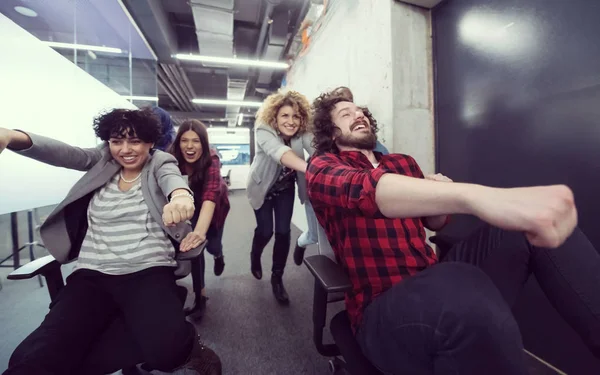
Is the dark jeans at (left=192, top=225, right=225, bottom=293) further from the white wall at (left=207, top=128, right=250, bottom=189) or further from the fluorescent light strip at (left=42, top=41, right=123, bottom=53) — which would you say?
the white wall at (left=207, top=128, right=250, bottom=189)

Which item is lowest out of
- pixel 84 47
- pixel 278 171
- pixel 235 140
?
pixel 278 171

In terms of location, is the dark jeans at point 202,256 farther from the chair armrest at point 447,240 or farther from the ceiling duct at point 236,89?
the ceiling duct at point 236,89

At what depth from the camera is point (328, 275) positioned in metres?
→ 0.79

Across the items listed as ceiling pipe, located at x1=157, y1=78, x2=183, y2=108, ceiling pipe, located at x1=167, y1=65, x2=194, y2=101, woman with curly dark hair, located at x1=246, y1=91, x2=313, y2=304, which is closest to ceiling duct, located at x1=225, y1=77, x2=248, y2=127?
ceiling pipe, located at x1=167, y1=65, x2=194, y2=101

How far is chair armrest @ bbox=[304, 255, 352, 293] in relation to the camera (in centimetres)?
73

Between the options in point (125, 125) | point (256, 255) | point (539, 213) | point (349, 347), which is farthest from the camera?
point (256, 255)

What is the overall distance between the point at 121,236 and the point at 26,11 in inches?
68.6

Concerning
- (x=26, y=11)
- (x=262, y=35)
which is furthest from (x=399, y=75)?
(x=262, y=35)

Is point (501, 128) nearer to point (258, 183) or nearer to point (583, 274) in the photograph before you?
point (583, 274)

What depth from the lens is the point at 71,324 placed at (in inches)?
33.0

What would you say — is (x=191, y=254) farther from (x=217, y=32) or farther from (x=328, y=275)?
(x=217, y=32)

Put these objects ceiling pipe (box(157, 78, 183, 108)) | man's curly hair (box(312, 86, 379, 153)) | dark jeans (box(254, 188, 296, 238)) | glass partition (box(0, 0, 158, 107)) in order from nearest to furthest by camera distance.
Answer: man's curly hair (box(312, 86, 379, 153)) < glass partition (box(0, 0, 158, 107)) < dark jeans (box(254, 188, 296, 238)) < ceiling pipe (box(157, 78, 183, 108))

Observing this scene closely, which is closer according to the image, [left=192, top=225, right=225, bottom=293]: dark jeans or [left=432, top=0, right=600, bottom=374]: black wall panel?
[left=432, top=0, right=600, bottom=374]: black wall panel

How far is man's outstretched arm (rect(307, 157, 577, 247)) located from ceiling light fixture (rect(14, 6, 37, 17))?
216 cm
